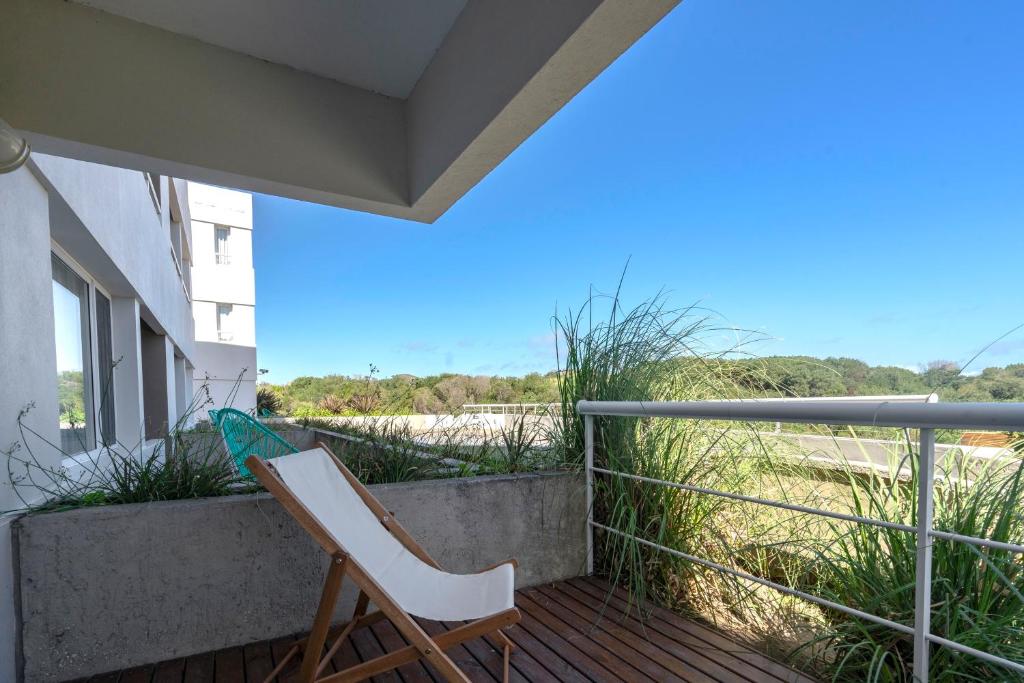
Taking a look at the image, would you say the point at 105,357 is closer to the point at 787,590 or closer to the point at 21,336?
the point at 21,336

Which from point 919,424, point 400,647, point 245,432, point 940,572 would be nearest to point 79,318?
point 245,432

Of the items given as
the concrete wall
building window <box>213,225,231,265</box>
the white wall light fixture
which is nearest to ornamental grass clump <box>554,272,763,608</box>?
the white wall light fixture

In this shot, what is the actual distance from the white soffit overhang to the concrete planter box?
1.48 m

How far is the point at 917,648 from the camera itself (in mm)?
1686

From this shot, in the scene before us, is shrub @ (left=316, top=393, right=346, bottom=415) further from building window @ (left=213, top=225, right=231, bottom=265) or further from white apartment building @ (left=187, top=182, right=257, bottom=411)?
building window @ (left=213, top=225, right=231, bottom=265)

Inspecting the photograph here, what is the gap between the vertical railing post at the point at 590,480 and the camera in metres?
3.05

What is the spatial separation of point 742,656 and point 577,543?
1049mm

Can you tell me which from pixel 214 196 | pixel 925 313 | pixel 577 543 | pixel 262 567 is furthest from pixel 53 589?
pixel 925 313

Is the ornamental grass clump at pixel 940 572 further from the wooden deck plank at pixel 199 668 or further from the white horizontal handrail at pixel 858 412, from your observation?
the wooden deck plank at pixel 199 668

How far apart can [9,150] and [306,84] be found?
140cm

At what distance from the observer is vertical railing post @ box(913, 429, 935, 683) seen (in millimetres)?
1649

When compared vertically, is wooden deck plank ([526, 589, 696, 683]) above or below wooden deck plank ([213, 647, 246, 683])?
below

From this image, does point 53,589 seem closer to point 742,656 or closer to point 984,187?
point 742,656

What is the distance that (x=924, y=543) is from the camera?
1652mm
